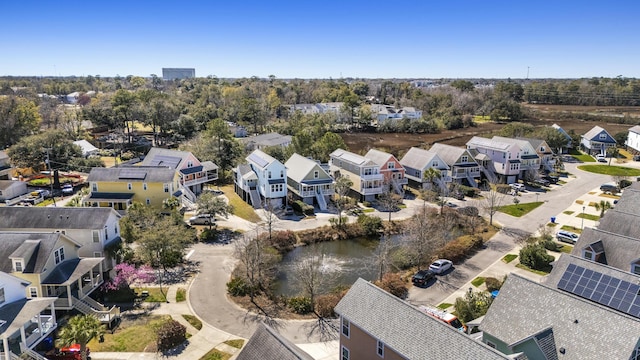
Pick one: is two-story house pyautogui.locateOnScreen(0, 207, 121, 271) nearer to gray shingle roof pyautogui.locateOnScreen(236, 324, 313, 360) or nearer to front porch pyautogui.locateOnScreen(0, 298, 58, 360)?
front porch pyautogui.locateOnScreen(0, 298, 58, 360)

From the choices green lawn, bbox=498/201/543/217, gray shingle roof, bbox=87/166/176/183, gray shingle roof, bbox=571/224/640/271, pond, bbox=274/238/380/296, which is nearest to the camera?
gray shingle roof, bbox=571/224/640/271

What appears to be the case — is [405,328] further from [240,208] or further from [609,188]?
[609,188]

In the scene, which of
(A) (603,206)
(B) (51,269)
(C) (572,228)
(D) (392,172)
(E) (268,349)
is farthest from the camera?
(D) (392,172)

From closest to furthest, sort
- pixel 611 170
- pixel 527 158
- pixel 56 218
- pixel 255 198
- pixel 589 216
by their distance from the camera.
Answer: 1. pixel 56 218
2. pixel 589 216
3. pixel 255 198
4. pixel 527 158
5. pixel 611 170

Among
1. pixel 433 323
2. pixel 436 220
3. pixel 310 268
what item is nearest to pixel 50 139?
pixel 310 268

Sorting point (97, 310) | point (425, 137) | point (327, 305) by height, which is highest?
point (425, 137)

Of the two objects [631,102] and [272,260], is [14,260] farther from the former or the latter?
[631,102]

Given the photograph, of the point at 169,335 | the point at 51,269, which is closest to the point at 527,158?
the point at 169,335

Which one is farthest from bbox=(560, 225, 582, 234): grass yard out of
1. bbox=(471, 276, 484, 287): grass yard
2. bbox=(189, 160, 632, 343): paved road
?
bbox=(471, 276, 484, 287): grass yard

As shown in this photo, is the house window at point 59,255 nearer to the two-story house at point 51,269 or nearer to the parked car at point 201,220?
the two-story house at point 51,269
